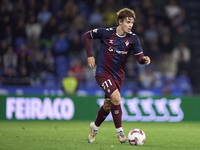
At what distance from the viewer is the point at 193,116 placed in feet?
49.5

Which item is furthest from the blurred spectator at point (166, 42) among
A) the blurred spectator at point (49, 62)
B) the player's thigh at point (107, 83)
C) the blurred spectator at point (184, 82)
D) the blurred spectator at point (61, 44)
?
the player's thigh at point (107, 83)

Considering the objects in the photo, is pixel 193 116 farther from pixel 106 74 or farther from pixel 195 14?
pixel 106 74

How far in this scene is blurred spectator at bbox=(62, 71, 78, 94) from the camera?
51.8 feet

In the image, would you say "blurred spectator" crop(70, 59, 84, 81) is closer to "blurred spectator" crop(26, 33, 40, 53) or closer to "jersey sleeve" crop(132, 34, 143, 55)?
"blurred spectator" crop(26, 33, 40, 53)

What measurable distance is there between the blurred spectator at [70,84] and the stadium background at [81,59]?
22cm

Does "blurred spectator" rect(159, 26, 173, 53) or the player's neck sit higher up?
the player's neck

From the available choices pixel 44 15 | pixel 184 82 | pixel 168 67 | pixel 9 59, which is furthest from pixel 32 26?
pixel 184 82

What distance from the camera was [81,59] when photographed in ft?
56.3

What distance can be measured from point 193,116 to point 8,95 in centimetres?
606

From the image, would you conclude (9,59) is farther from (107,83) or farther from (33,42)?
(107,83)

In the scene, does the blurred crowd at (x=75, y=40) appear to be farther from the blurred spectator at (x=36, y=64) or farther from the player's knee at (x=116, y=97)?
the player's knee at (x=116, y=97)

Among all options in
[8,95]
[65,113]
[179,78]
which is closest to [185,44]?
[179,78]

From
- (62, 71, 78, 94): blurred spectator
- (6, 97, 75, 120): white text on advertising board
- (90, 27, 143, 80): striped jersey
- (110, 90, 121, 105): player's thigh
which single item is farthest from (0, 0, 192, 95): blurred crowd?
(110, 90, 121, 105): player's thigh

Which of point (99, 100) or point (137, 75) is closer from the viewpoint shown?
point (99, 100)
